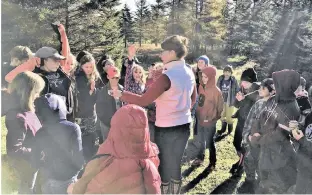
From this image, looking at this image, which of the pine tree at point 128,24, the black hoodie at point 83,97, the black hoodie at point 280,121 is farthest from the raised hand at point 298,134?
the pine tree at point 128,24

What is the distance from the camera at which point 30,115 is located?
3.26 metres

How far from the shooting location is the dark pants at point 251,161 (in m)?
4.77

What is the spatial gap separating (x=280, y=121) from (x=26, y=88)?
2.69m

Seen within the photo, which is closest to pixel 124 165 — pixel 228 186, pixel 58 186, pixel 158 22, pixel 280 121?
pixel 58 186

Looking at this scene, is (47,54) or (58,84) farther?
(58,84)

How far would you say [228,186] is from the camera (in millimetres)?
5191

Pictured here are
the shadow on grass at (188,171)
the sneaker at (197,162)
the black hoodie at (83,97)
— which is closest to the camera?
the black hoodie at (83,97)

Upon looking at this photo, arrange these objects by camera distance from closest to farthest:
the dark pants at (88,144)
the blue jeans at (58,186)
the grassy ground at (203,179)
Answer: the blue jeans at (58,186) < the grassy ground at (203,179) < the dark pants at (88,144)

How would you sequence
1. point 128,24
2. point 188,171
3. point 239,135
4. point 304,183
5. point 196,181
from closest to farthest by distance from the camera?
point 304,183 → point 196,181 → point 188,171 → point 239,135 → point 128,24

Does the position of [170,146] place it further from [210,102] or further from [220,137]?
[220,137]

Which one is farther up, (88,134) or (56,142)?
(56,142)

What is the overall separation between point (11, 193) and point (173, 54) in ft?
9.57

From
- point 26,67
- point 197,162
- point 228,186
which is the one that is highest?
point 26,67

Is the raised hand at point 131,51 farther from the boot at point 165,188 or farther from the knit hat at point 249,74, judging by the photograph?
the boot at point 165,188
